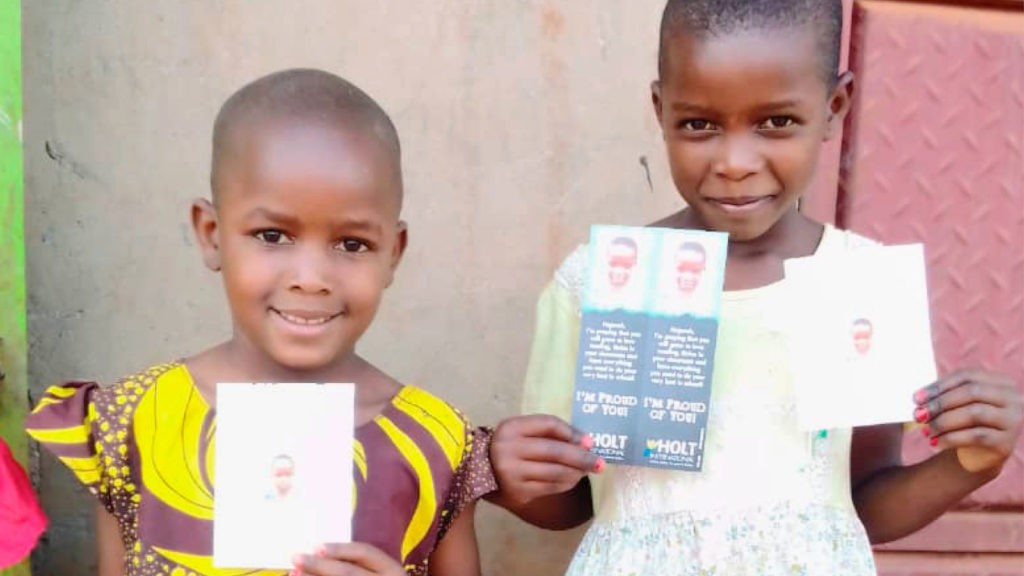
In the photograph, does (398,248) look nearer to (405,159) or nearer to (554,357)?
(554,357)

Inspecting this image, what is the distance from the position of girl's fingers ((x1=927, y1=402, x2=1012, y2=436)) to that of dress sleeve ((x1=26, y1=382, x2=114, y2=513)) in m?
1.11

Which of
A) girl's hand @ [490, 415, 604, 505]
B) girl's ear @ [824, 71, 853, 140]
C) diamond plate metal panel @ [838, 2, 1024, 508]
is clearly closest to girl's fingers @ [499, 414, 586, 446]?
girl's hand @ [490, 415, 604, 505]

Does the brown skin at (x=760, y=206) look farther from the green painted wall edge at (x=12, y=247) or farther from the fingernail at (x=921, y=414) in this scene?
the green painted wall edge at (x=12, y=247)

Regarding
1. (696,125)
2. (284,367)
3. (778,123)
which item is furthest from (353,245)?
(778,123)

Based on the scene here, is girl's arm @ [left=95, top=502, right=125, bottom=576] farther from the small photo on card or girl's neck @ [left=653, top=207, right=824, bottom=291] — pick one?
girl's neck @ [left=653, top=207, right=824, bottom=291]

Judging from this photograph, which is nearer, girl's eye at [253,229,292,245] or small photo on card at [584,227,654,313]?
girl's eye at [253,229,292,245]

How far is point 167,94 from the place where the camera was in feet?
6.97

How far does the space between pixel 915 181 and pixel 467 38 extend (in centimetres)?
103

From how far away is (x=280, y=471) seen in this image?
132 centimetres

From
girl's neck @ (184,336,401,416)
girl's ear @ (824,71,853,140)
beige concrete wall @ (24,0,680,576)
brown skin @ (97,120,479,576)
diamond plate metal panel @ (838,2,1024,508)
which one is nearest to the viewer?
brown skin @ (97,120,479,576)

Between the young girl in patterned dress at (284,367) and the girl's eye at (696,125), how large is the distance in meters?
0.43

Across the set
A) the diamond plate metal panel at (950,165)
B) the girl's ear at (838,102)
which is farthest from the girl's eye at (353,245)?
Result: the diamond plate metal panel at (950,165)

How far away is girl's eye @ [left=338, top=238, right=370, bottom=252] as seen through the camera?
1.45 metres

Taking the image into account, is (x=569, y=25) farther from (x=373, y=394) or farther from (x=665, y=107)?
(x=373, y=394)
